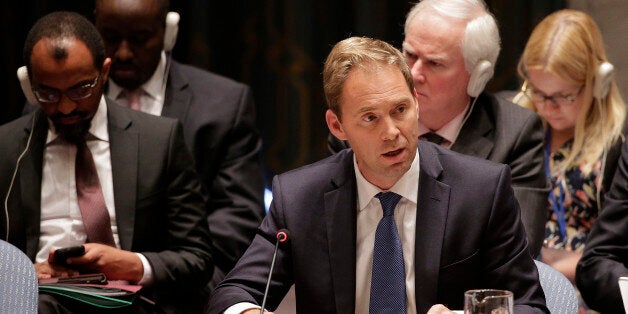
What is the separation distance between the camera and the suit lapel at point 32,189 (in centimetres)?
356

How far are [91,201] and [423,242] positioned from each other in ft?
4.02

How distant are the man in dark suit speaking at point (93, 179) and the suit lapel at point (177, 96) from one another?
49 cm

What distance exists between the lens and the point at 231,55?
17.1ft

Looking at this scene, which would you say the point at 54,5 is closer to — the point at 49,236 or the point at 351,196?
the point at 49,236

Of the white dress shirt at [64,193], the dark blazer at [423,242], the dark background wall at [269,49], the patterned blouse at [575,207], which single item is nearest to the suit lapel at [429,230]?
the dark blazer at [423,242]

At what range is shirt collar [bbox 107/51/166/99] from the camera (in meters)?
4.22

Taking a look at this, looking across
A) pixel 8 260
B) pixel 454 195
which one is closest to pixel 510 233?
pixel 454 195

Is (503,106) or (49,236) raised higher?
(503,106)

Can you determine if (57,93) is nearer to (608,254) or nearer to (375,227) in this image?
(375,227)

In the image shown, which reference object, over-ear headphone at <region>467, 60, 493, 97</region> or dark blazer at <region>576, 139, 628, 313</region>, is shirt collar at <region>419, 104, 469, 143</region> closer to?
over-ear headphone at <region>467, 60, 493, 97</region>

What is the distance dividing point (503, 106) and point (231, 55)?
5.72 ft

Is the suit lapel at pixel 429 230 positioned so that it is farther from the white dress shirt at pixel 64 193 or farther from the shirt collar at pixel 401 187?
the white dress shirt at pixel 64 193

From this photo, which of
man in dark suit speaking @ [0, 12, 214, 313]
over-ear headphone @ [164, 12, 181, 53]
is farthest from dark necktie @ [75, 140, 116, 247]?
over-ear headphone @ [164, 12, 181, 53]

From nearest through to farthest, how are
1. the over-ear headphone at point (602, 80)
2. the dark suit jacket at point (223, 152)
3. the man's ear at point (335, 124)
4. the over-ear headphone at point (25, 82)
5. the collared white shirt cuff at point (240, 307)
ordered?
the collared white shirt cuff at point (240, 307) < the man's ear at point (335, 124) < the over-ear headphone at point (25, 82) < the over-ear headphone at point (602, 80) < the dark suit jacket at point (223, 152)
